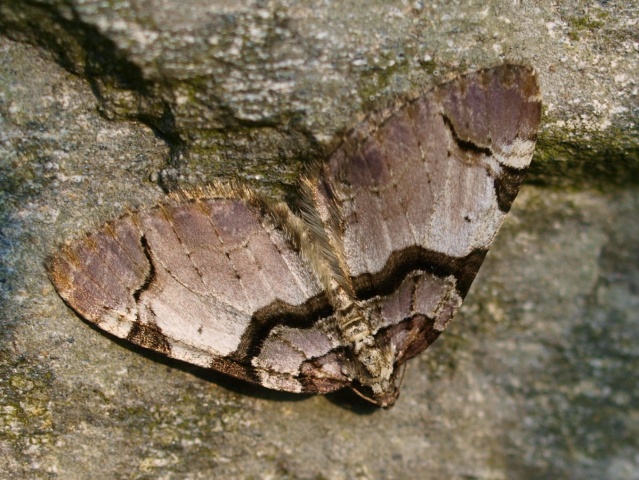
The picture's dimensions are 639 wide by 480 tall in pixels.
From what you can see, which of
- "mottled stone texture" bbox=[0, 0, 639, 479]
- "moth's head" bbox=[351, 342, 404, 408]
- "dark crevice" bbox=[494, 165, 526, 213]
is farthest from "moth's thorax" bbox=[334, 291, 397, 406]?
"dark crevice" bbox=[494, 165, 526, 213]

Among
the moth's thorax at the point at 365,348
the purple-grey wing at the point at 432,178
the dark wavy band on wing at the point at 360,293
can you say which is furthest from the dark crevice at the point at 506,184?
the moth's thorax at the point at 365,348

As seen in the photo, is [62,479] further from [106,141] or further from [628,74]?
[628,74]

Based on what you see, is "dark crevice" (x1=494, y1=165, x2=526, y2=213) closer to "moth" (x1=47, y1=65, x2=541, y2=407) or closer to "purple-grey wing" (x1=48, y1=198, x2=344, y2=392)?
"moth" (x1=47, y1=65, x2=541, y2=407)

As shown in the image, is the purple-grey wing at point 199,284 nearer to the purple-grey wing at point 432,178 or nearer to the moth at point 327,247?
the moth at point 327,247

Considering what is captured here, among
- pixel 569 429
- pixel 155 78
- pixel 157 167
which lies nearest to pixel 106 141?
pixel 157 167

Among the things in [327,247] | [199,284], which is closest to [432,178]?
[327,247]
